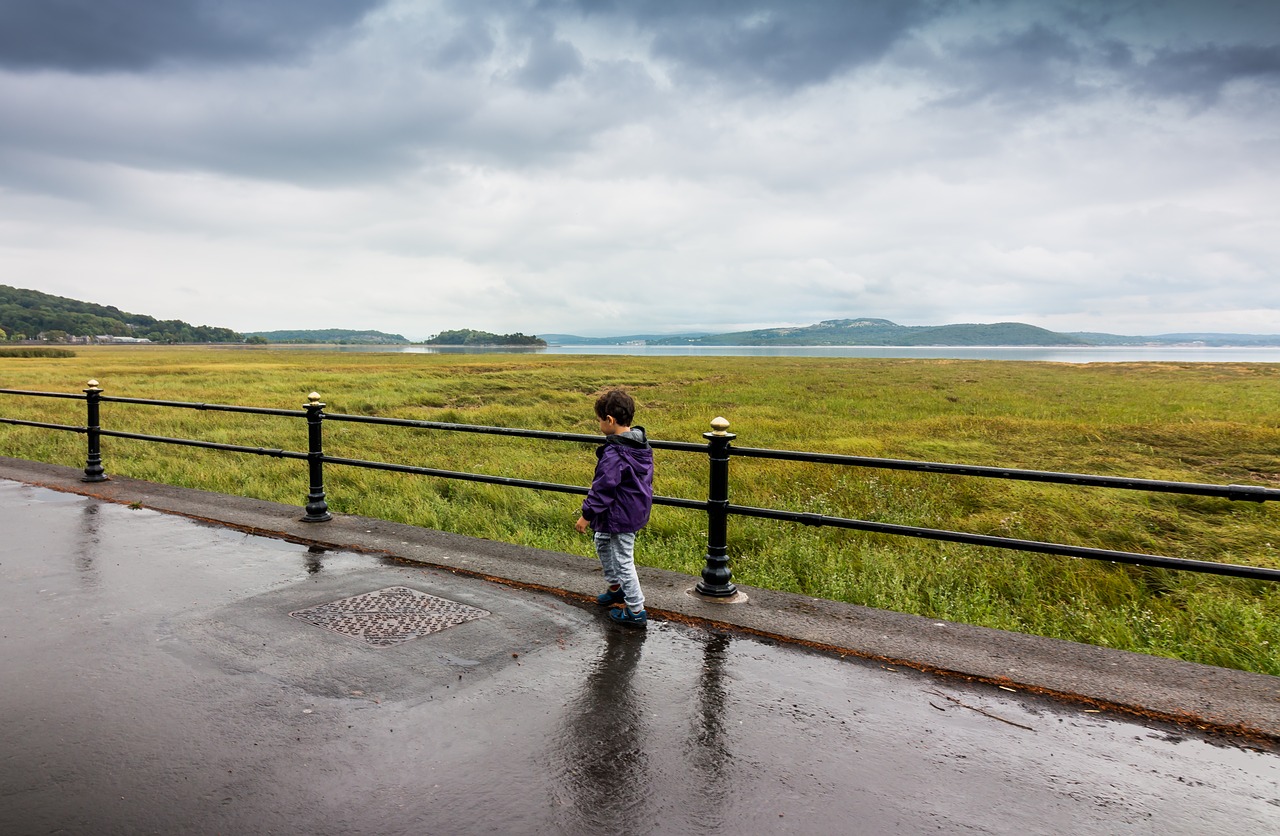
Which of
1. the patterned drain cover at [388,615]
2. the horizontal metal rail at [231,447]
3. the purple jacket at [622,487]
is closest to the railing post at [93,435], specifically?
the horizontal metal rail at [231,447]

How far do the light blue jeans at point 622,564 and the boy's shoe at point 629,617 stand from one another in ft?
0.13

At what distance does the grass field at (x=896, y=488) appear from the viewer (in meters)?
7.06

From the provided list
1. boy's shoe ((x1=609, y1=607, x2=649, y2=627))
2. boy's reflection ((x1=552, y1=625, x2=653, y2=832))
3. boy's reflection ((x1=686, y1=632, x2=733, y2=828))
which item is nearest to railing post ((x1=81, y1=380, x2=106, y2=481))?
boy's shoe ((x1=609, y1=607, x2=649, y2=627))

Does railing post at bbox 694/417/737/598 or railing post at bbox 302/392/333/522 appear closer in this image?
railing post at bbox 694/417/737/598

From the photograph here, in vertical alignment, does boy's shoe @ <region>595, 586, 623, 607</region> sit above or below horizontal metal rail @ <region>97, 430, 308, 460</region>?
below

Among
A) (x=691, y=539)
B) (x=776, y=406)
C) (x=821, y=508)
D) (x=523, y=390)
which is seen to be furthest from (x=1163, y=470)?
(x=523, y=390)

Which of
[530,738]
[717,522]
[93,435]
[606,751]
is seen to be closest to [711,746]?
[606,751]

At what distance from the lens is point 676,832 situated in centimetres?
287

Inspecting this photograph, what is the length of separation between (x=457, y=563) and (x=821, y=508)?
5.75 metres

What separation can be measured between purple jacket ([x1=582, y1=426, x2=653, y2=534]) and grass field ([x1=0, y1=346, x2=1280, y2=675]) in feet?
7.50

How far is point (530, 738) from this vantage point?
3535 millimetres

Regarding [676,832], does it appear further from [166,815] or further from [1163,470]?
[1163,470]

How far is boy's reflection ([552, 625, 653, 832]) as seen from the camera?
118 inches

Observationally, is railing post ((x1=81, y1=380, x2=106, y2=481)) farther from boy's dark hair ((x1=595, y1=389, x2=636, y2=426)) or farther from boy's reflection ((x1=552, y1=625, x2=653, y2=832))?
boy's reflection ((x1=552, y1=625, x2=653, y2=832))
